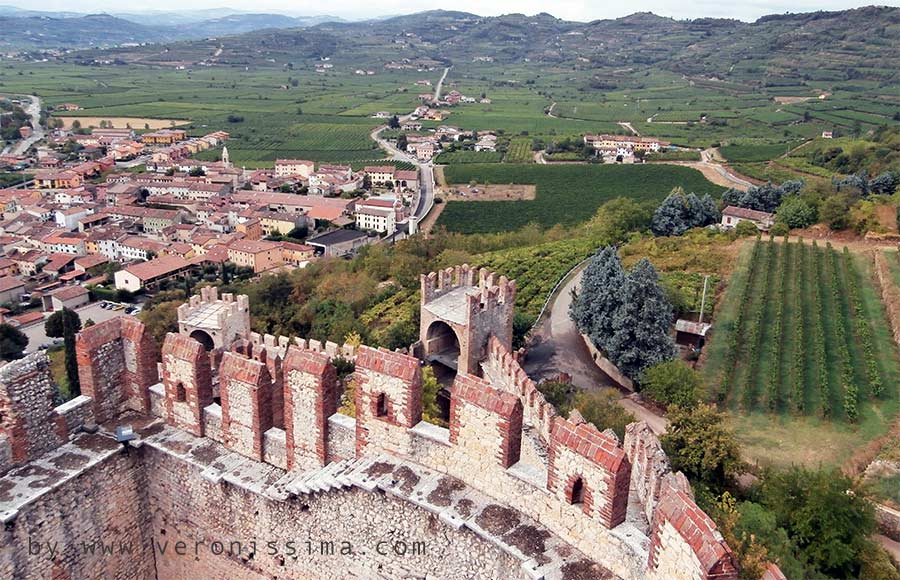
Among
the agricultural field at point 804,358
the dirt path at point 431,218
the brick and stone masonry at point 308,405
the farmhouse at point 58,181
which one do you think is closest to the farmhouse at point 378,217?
the dirt path at point 431,218

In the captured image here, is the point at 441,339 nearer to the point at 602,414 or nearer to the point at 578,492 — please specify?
the point at 602,414

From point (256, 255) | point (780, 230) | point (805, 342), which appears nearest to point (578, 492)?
point (805, 342)

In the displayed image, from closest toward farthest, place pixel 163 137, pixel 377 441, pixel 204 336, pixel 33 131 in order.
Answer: pixel 377 441
pixel 204 336
pixel 163 137
pixel 33 131

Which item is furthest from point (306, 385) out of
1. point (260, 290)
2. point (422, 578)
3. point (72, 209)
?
point (72, 209)

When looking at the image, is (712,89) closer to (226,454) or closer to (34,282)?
(34,282)

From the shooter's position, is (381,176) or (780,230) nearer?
(780,230)

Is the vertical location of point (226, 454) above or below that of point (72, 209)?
above

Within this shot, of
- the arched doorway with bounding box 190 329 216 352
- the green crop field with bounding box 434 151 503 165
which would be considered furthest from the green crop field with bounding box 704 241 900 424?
the green crop field with bounding box 434 151 503 165
